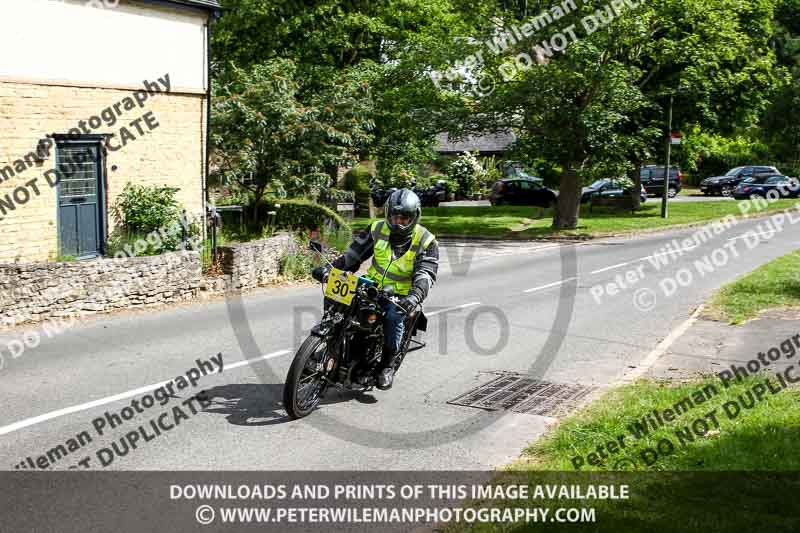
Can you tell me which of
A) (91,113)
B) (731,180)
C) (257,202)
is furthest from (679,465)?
(731,180)

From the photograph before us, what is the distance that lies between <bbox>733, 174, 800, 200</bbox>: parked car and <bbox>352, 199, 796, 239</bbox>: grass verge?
308 centimetres

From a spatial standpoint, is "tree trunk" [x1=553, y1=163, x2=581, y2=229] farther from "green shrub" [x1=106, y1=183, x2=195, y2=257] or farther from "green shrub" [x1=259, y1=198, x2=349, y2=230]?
"green shrub" [x1=106, y1=183, x2=195, y2=257]

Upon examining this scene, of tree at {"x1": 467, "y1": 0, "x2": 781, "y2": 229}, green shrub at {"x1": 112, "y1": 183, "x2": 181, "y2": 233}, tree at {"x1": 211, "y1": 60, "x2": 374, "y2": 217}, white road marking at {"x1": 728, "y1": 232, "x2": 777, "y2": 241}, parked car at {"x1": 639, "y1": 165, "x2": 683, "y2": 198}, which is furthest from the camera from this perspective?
parked car at {"x1": 639, "y1": 165, "x2": 683, "y2": 198}

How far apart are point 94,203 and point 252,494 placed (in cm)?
1231

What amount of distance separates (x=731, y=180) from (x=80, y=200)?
44140 mm

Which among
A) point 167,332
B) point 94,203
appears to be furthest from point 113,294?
point 94,203

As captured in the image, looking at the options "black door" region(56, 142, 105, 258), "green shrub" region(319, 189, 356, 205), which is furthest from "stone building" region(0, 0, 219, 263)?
"green shrub" region(319, 189, 356, 205)

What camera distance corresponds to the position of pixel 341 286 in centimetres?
798

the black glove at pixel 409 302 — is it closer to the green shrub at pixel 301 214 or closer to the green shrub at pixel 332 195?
the green shrub at pixel 301 214

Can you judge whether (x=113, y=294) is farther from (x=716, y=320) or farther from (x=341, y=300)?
(x=716, y=320)

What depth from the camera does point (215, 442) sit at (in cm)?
727
